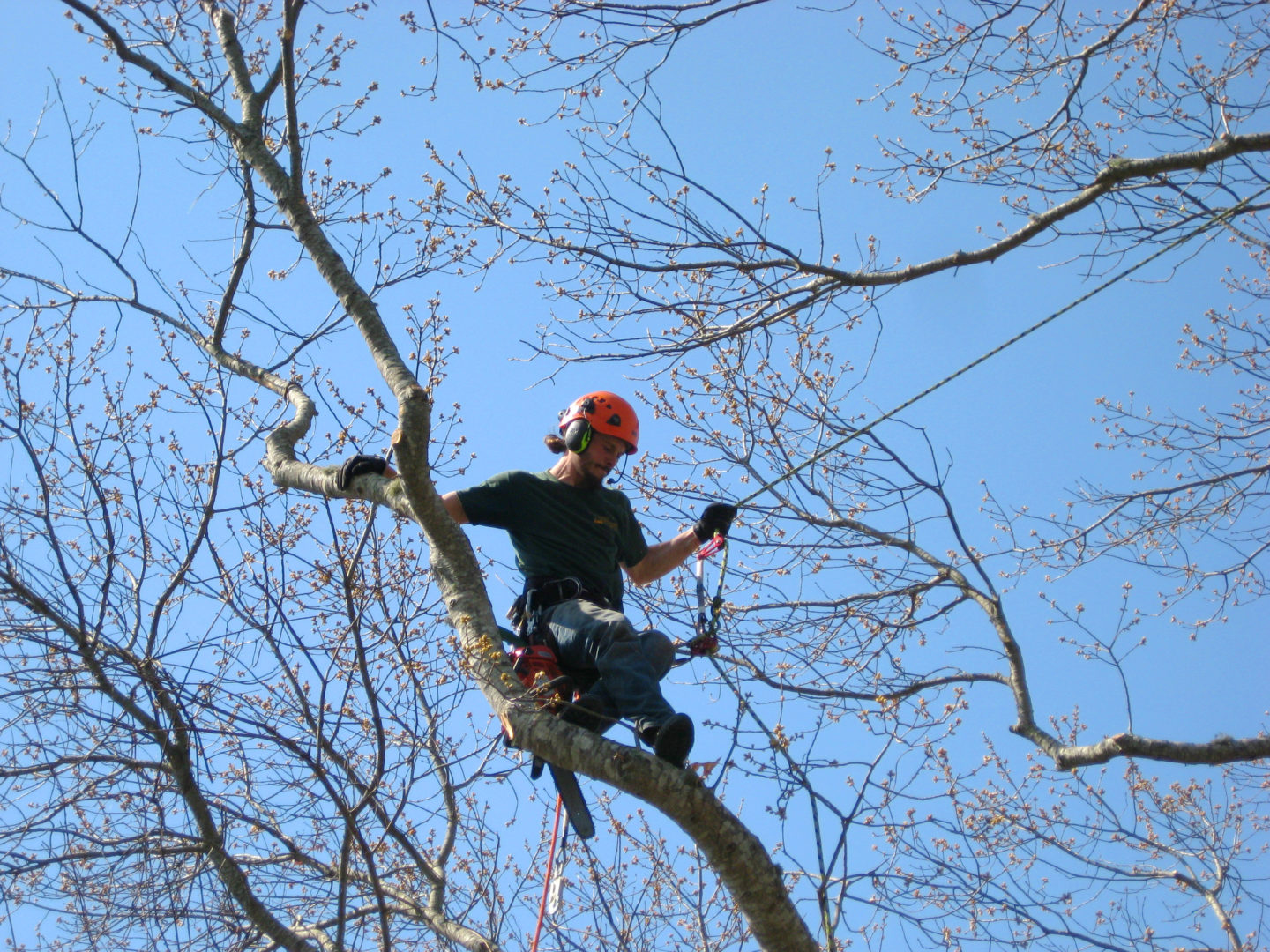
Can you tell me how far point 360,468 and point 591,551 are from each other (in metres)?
1.03

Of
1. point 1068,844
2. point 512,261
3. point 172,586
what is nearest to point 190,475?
point 172,586

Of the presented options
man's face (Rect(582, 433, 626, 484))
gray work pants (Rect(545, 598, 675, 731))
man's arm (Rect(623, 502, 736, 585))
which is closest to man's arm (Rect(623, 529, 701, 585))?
man's arm (Rect(623, 502, 736, 585))

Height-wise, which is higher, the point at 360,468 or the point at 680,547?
the point at 680,547

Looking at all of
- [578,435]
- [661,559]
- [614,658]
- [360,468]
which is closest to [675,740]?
[614,658]

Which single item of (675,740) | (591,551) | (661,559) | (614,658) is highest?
(661,559)

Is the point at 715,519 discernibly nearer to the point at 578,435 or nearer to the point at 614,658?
the point at 578,435

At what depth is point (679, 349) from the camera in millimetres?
4703

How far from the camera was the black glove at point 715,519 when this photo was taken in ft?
15.9

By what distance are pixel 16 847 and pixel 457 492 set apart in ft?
6.41

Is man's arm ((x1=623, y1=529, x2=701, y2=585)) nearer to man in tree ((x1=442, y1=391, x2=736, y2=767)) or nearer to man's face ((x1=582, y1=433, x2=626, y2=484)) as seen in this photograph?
man in tree ((x1=442, y1=391, x2=736, y2=767))

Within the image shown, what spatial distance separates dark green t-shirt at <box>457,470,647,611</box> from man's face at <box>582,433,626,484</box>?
0.33 ft

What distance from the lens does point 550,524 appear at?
4383mm

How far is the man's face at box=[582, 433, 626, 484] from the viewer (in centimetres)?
458

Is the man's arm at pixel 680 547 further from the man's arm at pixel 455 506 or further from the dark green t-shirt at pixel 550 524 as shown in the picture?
the man's arm at pixel 455 506
